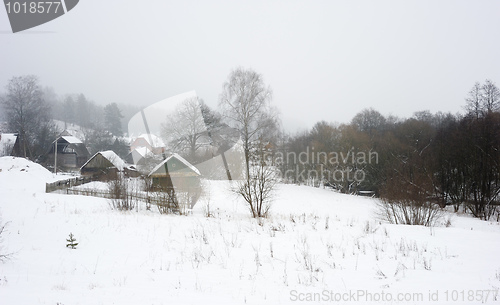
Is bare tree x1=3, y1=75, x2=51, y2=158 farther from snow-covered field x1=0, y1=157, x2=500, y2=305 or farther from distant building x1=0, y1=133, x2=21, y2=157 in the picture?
snow-covered field x1=0, y1=157, x2=500, y2=305

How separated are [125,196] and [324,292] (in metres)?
12.6

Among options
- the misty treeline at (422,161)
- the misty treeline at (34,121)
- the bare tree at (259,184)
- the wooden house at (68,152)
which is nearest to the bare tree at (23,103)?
the misty treeline at (34,121)

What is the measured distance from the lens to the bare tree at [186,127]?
92.3ft

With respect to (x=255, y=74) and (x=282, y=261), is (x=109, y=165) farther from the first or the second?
(x=282, y=261)

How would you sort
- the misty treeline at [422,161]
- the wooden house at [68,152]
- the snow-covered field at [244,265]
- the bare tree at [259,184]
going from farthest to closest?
the wooden house at [68,152], the misty treeline at [422,161], the bare tree at [259,184], the snow-covered field at [244,265]

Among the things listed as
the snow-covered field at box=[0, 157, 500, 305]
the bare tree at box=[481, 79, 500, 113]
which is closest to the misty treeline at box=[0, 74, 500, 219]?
the bare tree at box=[481, 79, 500, 113]

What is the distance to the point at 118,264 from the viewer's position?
527 cm

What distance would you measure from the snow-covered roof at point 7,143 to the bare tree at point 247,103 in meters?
35.6

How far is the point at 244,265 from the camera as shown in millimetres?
5203

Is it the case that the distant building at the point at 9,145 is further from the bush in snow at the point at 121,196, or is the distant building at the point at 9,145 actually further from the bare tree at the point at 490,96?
the bare tree at the point at 490,96

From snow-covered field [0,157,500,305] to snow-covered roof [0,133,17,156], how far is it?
39.3 metres

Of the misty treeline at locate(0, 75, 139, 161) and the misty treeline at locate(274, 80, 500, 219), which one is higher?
the misty treeline at locate(0, 75, 139, 161)

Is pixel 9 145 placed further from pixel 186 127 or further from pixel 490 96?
pixel 490 96

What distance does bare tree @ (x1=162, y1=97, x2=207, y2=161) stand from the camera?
2812cm
